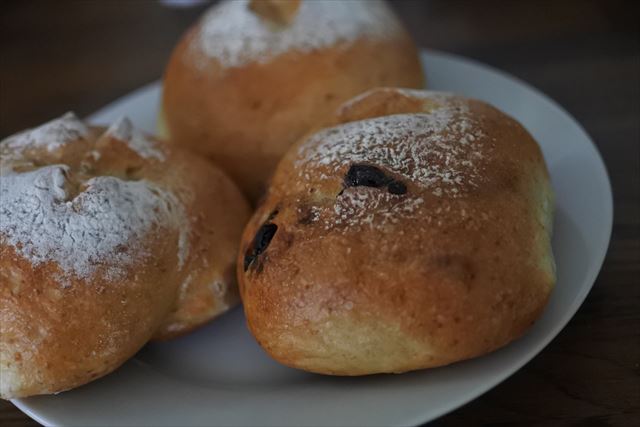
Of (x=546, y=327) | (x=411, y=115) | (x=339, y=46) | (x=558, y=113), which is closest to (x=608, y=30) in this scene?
(x=558, y=113)

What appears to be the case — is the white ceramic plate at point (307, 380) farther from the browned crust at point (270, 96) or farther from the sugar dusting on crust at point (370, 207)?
the browned crust at point (270, 96)

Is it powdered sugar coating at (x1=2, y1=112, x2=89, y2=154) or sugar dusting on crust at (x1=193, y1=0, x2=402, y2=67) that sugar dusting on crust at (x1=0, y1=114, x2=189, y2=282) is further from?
sugar dusting on crust at (x1=193, y1=0, x2=402, y2=67)

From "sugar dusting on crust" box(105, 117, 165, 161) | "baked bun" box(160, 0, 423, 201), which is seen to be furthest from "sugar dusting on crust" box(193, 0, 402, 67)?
"sugar dusting on crust" box(105, 117, 165, 161)

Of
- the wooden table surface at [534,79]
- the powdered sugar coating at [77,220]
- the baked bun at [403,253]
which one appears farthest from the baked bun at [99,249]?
the wooden table surface at [534,79]

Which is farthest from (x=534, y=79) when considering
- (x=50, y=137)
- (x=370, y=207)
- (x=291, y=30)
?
(x=50, y=137)

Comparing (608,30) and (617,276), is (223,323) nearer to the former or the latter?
(617,276)

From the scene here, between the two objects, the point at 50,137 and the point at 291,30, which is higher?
the point at 291,30

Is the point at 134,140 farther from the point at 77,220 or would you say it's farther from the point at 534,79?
the point at 534,79
